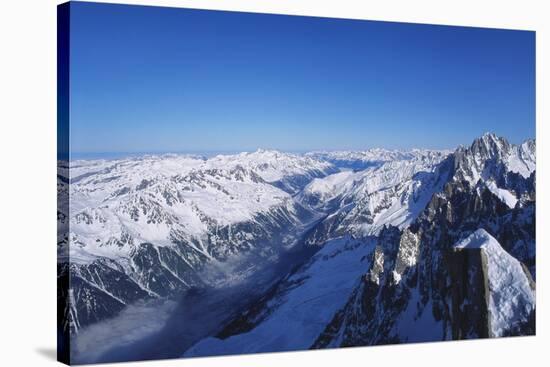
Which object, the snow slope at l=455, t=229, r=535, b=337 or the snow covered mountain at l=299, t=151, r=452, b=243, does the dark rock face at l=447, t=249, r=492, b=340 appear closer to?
the snow slope at l=455, t=229, r=535, b=337

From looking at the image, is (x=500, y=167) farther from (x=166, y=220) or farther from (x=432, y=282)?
(x=166, y=220)

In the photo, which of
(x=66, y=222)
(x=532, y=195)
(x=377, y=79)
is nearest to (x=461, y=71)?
(x=377, y=79)

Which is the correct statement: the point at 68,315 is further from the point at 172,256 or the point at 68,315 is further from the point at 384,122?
the point at 384,122

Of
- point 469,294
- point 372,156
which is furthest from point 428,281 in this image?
point 372,156

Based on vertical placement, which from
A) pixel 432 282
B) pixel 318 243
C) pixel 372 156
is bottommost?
pixel 432 282

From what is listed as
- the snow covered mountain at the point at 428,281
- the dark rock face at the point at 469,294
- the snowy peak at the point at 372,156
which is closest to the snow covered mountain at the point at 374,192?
the snowy peak at the point at 372,156

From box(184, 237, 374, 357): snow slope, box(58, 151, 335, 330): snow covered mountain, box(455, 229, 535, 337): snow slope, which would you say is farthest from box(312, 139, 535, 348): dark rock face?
box(58, 151, 335, 330): snow covered mountain

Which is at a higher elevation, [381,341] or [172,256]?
[172,256]

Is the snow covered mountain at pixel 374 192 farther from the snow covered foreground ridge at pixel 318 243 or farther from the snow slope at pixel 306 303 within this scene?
the snow slope at pixel 306 303
